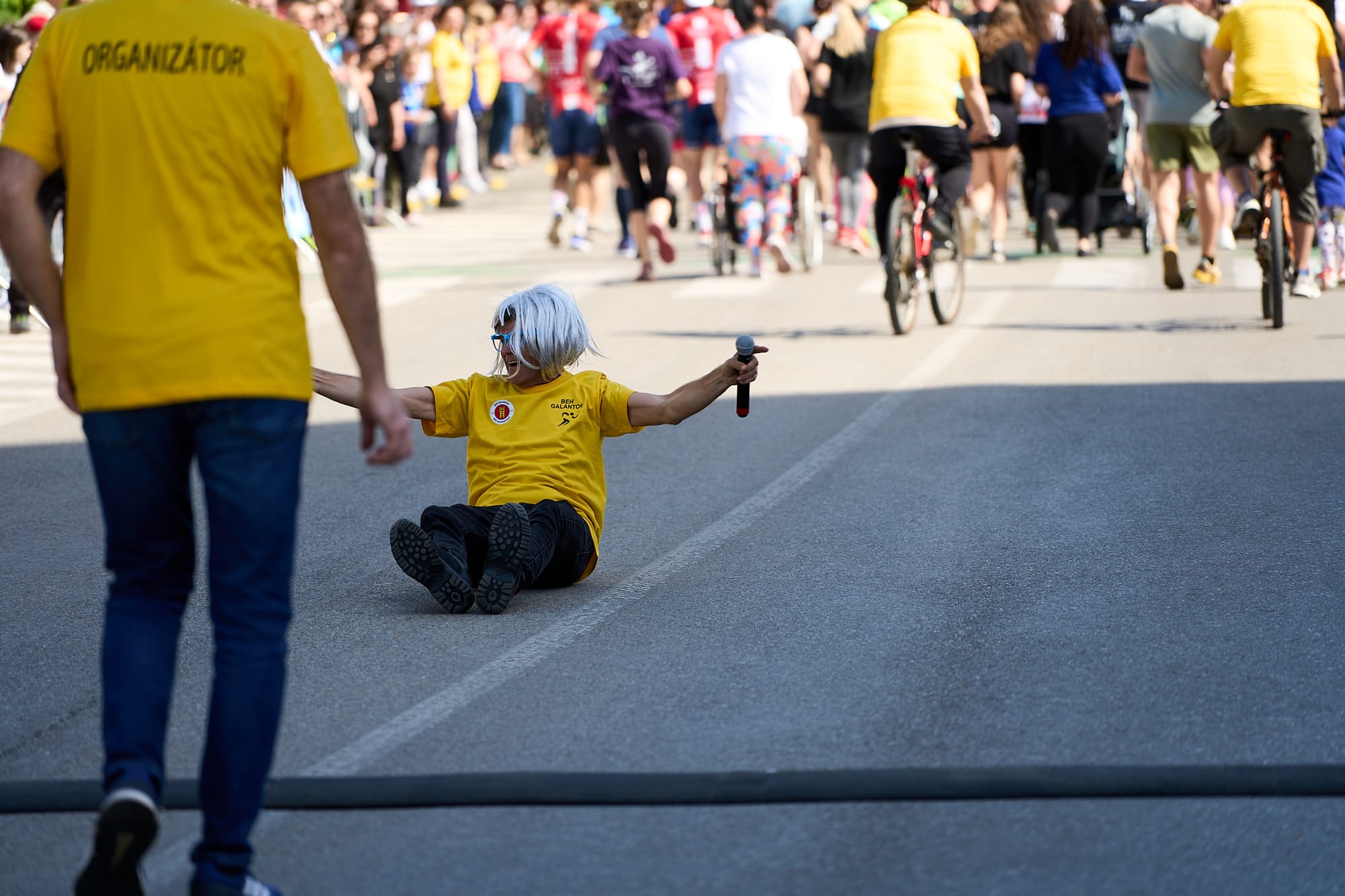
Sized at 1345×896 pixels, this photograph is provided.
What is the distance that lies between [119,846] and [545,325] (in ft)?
10.4

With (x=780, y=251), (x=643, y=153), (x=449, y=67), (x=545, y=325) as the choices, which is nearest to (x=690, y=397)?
(x=545, y=325)

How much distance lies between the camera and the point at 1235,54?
490 inches

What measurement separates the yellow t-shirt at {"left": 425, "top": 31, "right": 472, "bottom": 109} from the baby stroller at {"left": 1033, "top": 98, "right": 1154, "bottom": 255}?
8895 mm

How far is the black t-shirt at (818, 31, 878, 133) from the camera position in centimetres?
1808

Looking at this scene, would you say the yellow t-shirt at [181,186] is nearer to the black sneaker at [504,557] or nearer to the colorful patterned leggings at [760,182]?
the black sneaker at [504,557]

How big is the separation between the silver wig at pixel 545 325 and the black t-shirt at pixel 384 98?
16956 millimetres

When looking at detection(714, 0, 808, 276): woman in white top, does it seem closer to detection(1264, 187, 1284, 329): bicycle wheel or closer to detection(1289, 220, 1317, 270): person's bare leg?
detection(1289, 220, 1317, 270): person's bare leg

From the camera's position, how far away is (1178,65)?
14656 millimetres

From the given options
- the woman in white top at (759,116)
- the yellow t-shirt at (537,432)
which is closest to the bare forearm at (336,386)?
the yellow t-shirt at (537,432)

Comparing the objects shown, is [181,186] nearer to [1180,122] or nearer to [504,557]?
[504,557]

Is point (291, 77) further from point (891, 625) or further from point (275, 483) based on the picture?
point (891, 625)

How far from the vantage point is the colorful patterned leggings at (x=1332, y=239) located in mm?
13961

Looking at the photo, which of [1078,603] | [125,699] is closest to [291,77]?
[125,699]

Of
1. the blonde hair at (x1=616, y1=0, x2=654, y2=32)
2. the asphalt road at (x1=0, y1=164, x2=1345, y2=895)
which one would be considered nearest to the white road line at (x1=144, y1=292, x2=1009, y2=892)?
the asphalt road at (x1=0, y1=164, x2=1345, y2=895)
